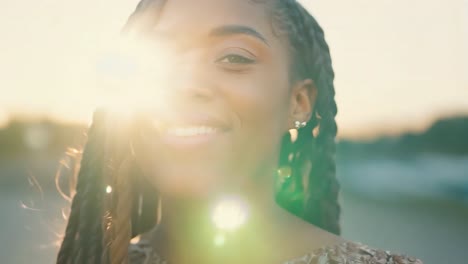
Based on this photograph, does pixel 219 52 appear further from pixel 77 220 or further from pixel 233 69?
pixel 77 220

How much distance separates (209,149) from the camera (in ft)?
7.78

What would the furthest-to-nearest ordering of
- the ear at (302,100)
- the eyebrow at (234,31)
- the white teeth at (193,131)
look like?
A: the ear at (302,100) < the eyebrow at (234,31) < the white teeth at (193,131)

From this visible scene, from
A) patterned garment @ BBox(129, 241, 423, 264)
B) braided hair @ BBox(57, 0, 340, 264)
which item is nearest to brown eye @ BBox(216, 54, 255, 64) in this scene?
braided hair @ BBox(57, 0, 340, 264)

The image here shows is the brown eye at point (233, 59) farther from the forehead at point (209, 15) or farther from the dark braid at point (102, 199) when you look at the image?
the dark braid at point (102, 199)

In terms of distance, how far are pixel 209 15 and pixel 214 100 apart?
1.10 feet

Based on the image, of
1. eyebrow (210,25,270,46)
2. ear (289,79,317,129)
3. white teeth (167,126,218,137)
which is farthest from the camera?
ear (289,79,317,129)

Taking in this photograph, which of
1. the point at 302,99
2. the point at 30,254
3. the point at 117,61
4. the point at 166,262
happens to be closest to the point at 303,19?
the point at 302,99

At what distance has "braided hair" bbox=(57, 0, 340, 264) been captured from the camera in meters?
2.49

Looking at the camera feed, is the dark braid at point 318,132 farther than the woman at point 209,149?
Yes

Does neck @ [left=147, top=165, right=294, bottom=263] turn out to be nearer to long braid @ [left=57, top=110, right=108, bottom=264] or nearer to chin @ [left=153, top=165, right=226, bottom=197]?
chin @ [left=153, top=165, right=226, bottom=197]

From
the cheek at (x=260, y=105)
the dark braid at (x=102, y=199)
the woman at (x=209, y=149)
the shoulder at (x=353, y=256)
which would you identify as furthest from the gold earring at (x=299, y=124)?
the dark braid at (x=102, y=199)

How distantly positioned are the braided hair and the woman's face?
6.1 inches

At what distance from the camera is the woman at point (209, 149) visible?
239 cm

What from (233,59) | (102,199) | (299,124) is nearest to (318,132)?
(299,124)
